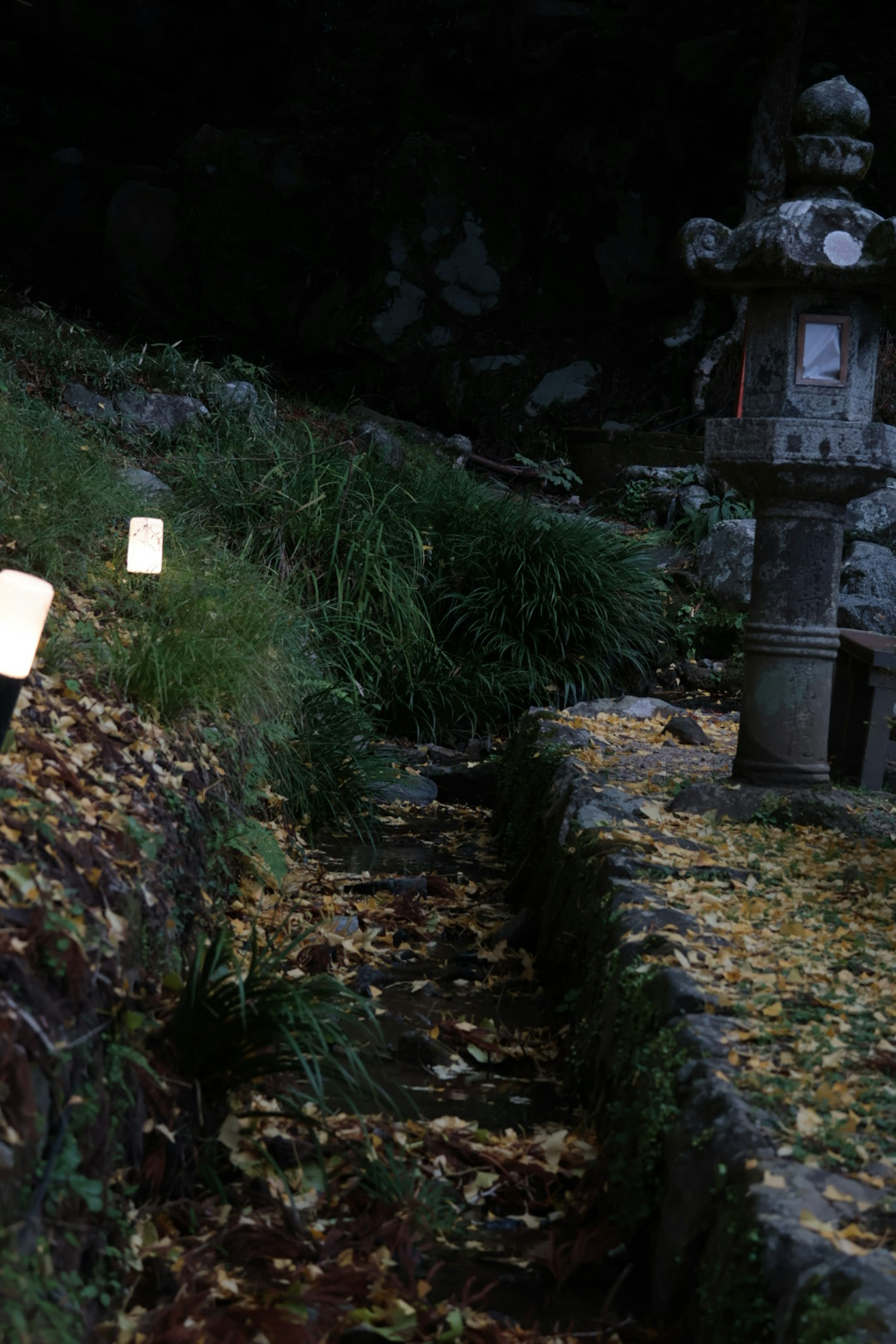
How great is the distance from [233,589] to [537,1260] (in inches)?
117

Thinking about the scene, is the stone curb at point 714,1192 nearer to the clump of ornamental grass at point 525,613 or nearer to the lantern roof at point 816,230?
the lantern roof at point 816,230

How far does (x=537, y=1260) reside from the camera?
213 cm

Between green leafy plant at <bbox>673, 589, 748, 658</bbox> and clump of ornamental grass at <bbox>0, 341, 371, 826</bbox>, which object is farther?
green leafy plant at <bbox>673, 589, 748, 658</bbox>

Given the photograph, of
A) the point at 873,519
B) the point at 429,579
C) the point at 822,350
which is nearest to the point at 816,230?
the point at 822,350

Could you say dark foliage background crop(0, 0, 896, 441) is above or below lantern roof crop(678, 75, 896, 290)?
above

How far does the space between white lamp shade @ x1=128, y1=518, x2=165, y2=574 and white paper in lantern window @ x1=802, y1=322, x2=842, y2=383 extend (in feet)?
7.35

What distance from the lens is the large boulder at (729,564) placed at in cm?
742

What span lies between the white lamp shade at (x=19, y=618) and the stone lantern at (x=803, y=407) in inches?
101

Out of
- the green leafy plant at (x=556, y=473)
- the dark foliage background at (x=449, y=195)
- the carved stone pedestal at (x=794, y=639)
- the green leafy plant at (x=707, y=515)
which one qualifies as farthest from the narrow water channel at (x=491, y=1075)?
the dark foliage background at (x=449, y=195)

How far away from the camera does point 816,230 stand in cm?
374

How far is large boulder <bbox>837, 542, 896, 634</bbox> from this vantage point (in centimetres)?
712

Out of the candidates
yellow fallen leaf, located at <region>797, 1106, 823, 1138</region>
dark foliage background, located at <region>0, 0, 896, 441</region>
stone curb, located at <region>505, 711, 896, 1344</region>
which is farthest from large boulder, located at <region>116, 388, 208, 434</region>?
yellow fallen leaf, located at <region>797, 1106, 823, 1138</region>

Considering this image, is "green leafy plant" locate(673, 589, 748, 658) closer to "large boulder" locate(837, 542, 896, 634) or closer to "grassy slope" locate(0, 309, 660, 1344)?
"grassy slope" locate(0, 309, 660, 1344)

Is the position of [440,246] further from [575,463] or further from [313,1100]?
[313,1100]
